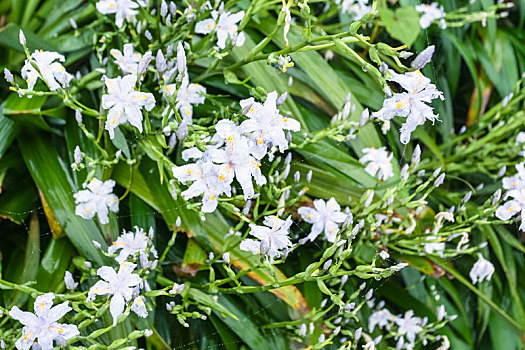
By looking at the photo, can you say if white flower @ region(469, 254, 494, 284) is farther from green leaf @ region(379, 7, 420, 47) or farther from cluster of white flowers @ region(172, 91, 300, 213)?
cluster of white flowers @ region(172, 91, 300, 213)

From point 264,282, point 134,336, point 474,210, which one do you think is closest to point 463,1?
point 474,210

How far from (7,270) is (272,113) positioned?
0.69m

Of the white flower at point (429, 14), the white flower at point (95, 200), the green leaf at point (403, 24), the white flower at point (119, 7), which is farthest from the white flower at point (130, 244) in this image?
the white flower at point (429, 14)

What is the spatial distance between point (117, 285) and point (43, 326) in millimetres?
115

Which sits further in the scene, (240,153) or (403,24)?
(403,24)

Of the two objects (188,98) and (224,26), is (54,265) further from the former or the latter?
(224,26)

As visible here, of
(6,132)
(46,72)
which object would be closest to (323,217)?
(46,72)

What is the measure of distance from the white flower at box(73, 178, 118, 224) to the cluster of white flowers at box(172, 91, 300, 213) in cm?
27

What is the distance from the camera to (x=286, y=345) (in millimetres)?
1063

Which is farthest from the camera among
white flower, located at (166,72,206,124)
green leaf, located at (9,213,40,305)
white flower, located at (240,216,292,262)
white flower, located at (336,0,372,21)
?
white flower, located at (336,0,372,21)

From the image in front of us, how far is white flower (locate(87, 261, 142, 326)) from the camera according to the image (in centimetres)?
76

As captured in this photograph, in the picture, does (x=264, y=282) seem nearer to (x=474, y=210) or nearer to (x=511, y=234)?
(x=474, y=210)

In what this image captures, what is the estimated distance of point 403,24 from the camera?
116 centimetres

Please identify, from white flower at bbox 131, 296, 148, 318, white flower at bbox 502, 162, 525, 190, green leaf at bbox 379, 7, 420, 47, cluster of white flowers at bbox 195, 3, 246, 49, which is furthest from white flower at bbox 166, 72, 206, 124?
white flower at bbox 502, 162, 525, 190
